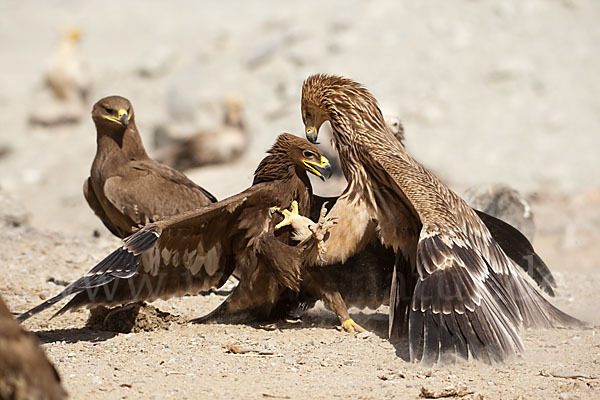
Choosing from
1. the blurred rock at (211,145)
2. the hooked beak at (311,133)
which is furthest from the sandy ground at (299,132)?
the hooked beak at (311,133)

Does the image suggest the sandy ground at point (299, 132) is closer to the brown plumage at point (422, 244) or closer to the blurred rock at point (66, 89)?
the brown plumage at point (422, 244)

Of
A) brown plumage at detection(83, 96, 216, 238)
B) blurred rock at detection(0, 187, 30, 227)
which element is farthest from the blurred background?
brown plumage at detection(83, 96, 216, 238)

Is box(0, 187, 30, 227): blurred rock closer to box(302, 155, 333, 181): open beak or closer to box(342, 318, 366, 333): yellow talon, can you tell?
box(302, 155, 333, 181): open beak

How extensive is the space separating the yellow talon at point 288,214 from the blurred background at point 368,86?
24.5 ft

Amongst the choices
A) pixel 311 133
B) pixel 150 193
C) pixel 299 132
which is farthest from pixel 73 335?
pixel 299 132

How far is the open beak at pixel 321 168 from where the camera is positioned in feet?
18.9

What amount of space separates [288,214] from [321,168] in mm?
396

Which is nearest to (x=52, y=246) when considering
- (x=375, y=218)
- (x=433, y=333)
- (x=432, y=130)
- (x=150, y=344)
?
(x=150, y=344)

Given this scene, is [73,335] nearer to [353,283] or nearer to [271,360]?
[271,360]

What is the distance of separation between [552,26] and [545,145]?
3.73m

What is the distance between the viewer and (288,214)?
226 inches

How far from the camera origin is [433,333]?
15.8 feet

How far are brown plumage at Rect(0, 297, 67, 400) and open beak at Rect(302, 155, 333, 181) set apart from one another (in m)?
3.20

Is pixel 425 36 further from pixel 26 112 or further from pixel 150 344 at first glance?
pixel 150 344
